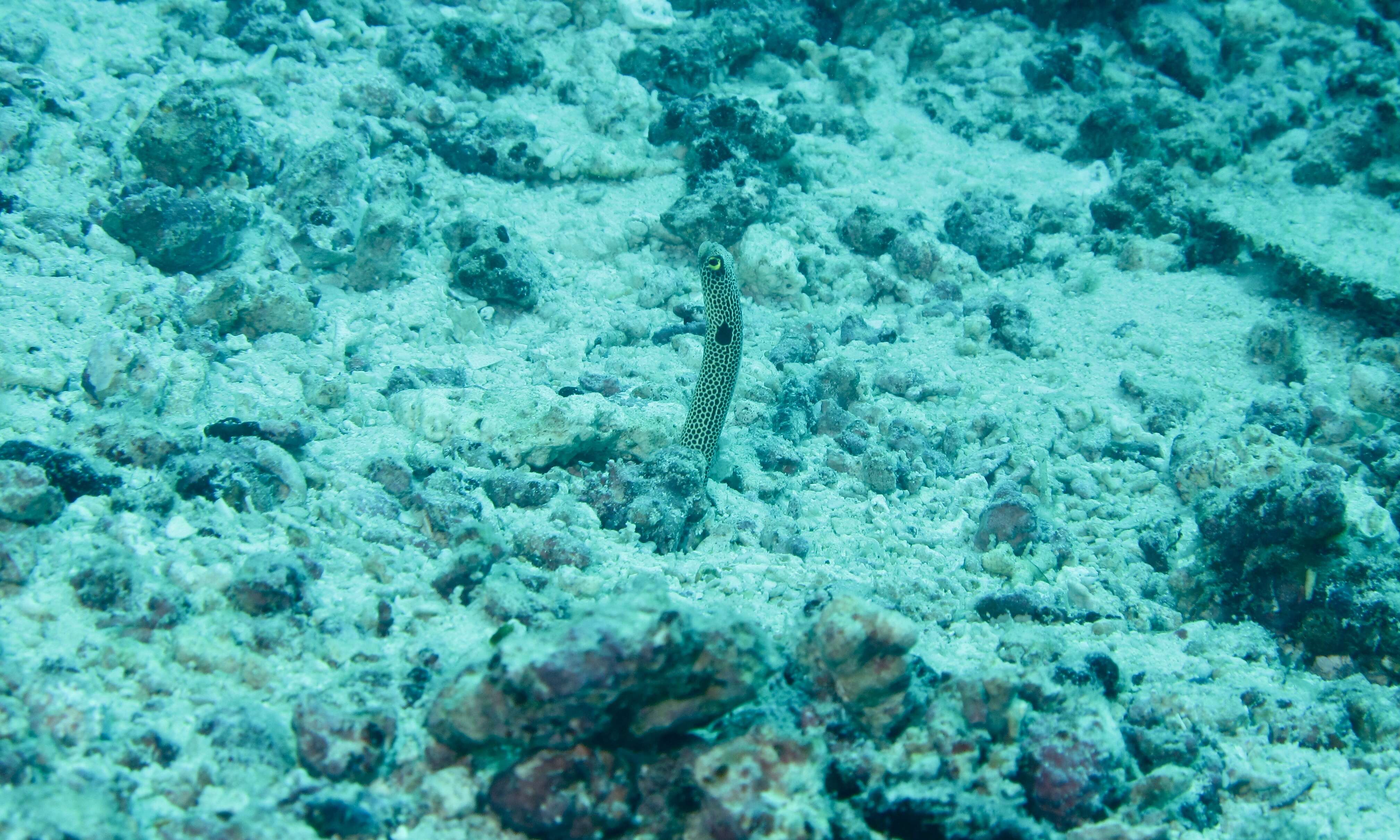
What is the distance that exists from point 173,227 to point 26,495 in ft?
8.57

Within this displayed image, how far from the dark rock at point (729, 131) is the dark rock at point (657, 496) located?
352 cm

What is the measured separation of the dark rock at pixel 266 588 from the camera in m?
2.60

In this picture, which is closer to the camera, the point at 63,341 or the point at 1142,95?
the point at 63,341

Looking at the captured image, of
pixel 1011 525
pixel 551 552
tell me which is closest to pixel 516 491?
pixel 551 552

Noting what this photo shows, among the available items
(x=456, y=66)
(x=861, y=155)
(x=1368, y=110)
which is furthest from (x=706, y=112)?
(x=1368, y=110)

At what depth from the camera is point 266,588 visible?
261 centimetres

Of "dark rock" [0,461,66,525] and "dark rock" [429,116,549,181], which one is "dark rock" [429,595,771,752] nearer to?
"dark rock" [0,461,66,525]

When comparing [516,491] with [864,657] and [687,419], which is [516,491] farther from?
[864,657]

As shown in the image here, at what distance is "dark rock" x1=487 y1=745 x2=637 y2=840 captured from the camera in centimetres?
203

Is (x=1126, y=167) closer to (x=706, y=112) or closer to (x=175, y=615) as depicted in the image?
(x=706, y=112)

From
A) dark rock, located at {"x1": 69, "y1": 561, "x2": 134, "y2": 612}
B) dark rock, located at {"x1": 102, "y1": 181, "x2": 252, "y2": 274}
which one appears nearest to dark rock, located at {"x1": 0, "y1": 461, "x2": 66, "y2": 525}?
dark rock, located at {"x1": 69, "y1": 561, "x2": 134, "y2": 612}

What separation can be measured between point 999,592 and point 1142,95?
7357 millimetres

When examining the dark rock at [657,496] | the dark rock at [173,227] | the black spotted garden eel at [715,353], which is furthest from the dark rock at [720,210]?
the dark rock at [173,227]

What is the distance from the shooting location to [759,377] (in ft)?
16.8
